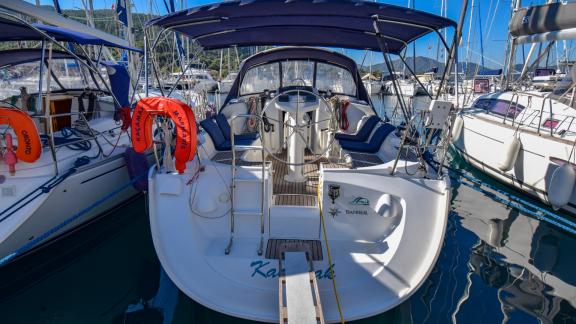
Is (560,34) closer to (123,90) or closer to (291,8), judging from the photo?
(291,8)

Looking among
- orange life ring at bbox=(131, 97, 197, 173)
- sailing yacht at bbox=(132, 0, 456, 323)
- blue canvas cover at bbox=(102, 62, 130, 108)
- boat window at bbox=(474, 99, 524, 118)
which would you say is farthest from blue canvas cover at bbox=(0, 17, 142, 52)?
boat window at bbox=(474, 99, 524, 118)

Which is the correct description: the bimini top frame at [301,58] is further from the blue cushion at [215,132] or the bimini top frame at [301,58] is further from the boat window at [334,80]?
the blue cushion at [215,132]

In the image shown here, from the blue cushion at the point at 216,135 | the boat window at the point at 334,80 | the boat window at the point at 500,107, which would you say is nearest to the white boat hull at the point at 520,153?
the boat window at the point at 500,107

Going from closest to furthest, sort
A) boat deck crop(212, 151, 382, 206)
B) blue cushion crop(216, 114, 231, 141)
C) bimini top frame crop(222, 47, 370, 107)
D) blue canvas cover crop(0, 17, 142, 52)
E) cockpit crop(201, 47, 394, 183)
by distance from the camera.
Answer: boat deck crop(212, 151, 382, 206)
blue canvas cover crop(0, 17, 142, 52)
blue cushion crop(216, 114, 231, 141)
cockpit crop(201, 47, 394, 183)
bimini top frame crop(222, 47, 370, 107)

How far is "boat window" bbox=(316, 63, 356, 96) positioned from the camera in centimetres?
666

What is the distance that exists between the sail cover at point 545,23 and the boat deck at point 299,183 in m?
4.07

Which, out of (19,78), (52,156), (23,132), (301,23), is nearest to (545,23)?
(301,23)

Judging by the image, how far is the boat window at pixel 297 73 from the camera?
6578 millimetres

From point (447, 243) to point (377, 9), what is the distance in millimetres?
3132

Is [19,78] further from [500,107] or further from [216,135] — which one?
[500,107]

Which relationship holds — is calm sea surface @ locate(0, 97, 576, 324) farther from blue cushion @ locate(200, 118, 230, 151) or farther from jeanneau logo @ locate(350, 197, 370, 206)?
blue cushion @ locate(200, 118, 230, 151)

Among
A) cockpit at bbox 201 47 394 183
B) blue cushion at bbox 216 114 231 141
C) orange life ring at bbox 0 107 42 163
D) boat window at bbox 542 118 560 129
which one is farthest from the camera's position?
boat window at bbox 542 118 560 129

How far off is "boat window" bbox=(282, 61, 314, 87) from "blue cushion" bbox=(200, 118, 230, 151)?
2.30 m

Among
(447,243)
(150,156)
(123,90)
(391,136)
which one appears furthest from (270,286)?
(123,90)
